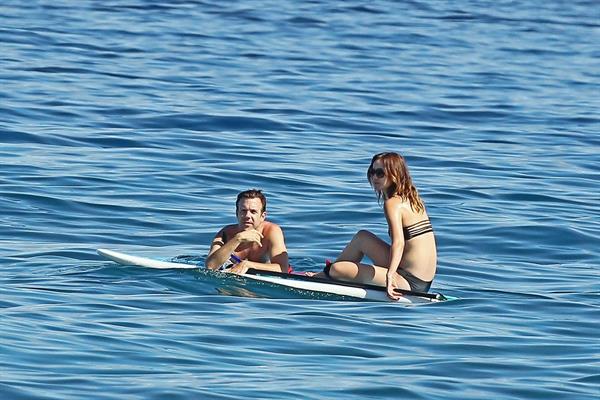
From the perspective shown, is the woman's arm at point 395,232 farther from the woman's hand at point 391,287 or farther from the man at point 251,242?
the man at point 251,242

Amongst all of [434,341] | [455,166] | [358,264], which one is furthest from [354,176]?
[434,341]

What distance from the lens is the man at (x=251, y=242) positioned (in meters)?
13.0

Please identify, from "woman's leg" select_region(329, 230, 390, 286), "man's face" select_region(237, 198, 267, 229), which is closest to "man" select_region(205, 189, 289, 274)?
"man's face" select_region(237, 198, 267, 229)

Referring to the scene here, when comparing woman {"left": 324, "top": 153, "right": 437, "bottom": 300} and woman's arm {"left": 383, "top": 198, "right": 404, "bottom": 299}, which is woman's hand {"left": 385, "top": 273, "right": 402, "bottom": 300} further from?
woman {"left": 324, "top": 153, "right": 437, "bottom": 300}

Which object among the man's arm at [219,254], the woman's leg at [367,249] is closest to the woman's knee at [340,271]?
the woman's leg at [367,249]

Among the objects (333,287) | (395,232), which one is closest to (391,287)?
(333,287)

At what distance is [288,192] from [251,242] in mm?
4486

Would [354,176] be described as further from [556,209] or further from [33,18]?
[33,18]

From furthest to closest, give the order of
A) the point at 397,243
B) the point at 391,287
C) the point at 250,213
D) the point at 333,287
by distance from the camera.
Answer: the point at 250,213
the point at 397,243
the point at 333,287
the point at 391,287

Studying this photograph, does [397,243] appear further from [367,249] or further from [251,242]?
[251,242]

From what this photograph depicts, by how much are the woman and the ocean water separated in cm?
45

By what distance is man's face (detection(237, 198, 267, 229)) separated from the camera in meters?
13.2

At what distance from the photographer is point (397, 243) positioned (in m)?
12.7

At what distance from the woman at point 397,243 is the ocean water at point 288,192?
453 millimetres
